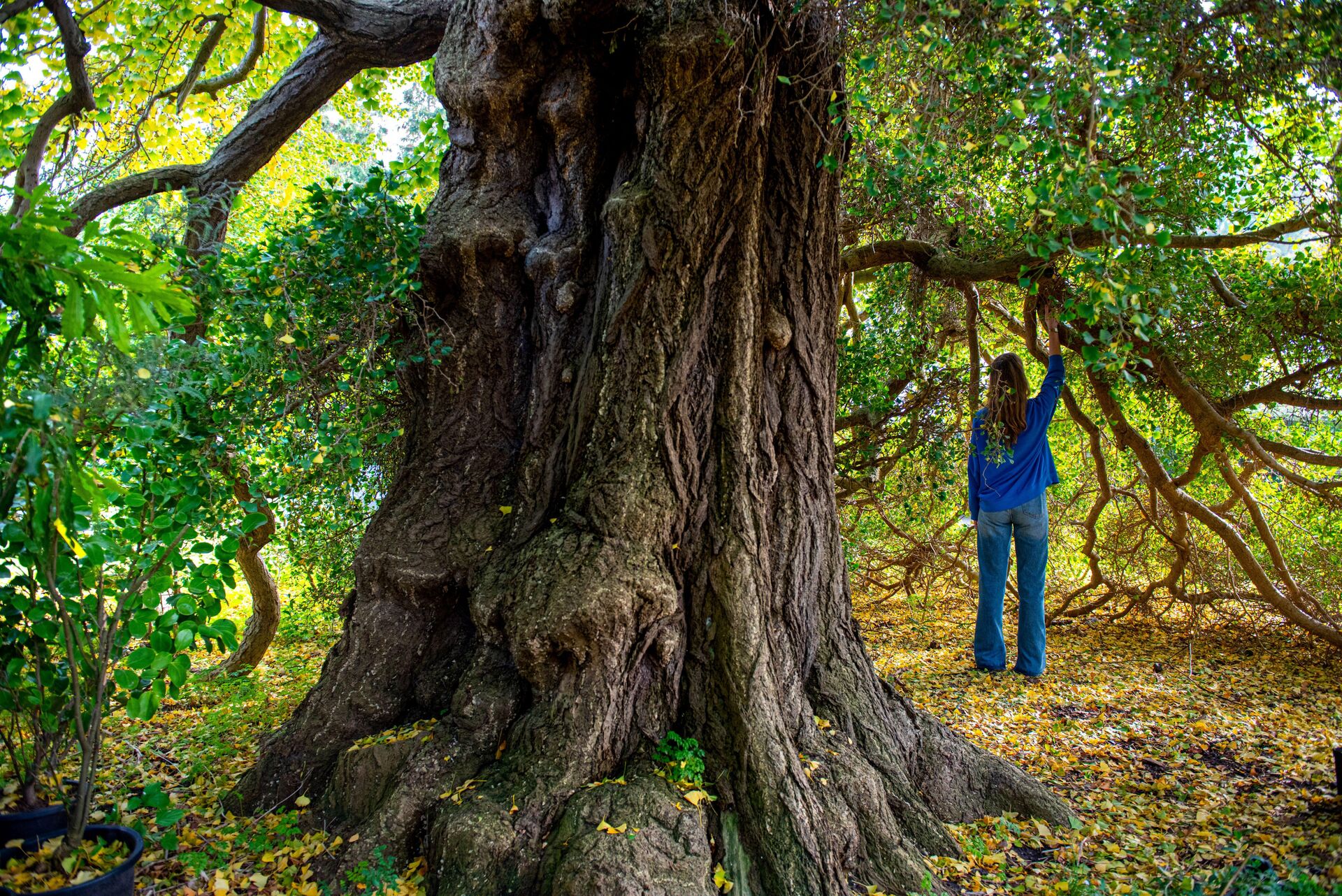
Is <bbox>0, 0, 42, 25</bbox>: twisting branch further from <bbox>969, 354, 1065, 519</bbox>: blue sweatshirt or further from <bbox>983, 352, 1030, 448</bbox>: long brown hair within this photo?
<bbox>969, 354, 1065, 519</bbox>: blue sweatshirt

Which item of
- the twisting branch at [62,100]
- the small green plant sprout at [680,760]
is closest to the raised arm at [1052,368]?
the small green plant sprout at [680,760]

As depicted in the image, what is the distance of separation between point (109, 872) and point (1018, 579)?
4899 mm

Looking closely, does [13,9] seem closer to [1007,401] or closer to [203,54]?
[203,54]

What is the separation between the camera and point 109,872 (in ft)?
7.38

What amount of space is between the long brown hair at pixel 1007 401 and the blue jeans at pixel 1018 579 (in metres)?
0.52

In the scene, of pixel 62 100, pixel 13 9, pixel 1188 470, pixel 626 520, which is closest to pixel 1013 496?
pixel 1188 470

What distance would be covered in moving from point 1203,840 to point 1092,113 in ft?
9.09

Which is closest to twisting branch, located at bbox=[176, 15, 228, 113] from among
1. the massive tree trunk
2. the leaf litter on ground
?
the massive tree trunk

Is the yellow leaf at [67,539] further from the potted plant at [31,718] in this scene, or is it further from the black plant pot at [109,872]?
the black plant pot at [109,872]

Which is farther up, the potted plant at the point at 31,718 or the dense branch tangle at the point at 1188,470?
the dense branch tangle at the point at 1188,470

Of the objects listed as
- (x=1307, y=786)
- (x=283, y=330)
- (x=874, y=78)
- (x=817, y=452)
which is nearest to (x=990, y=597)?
(x=1307, y=786)

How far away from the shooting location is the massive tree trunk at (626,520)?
2.86 meters

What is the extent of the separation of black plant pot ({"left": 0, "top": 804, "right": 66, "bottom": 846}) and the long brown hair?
4851 millimetres

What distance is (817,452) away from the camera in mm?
3580
